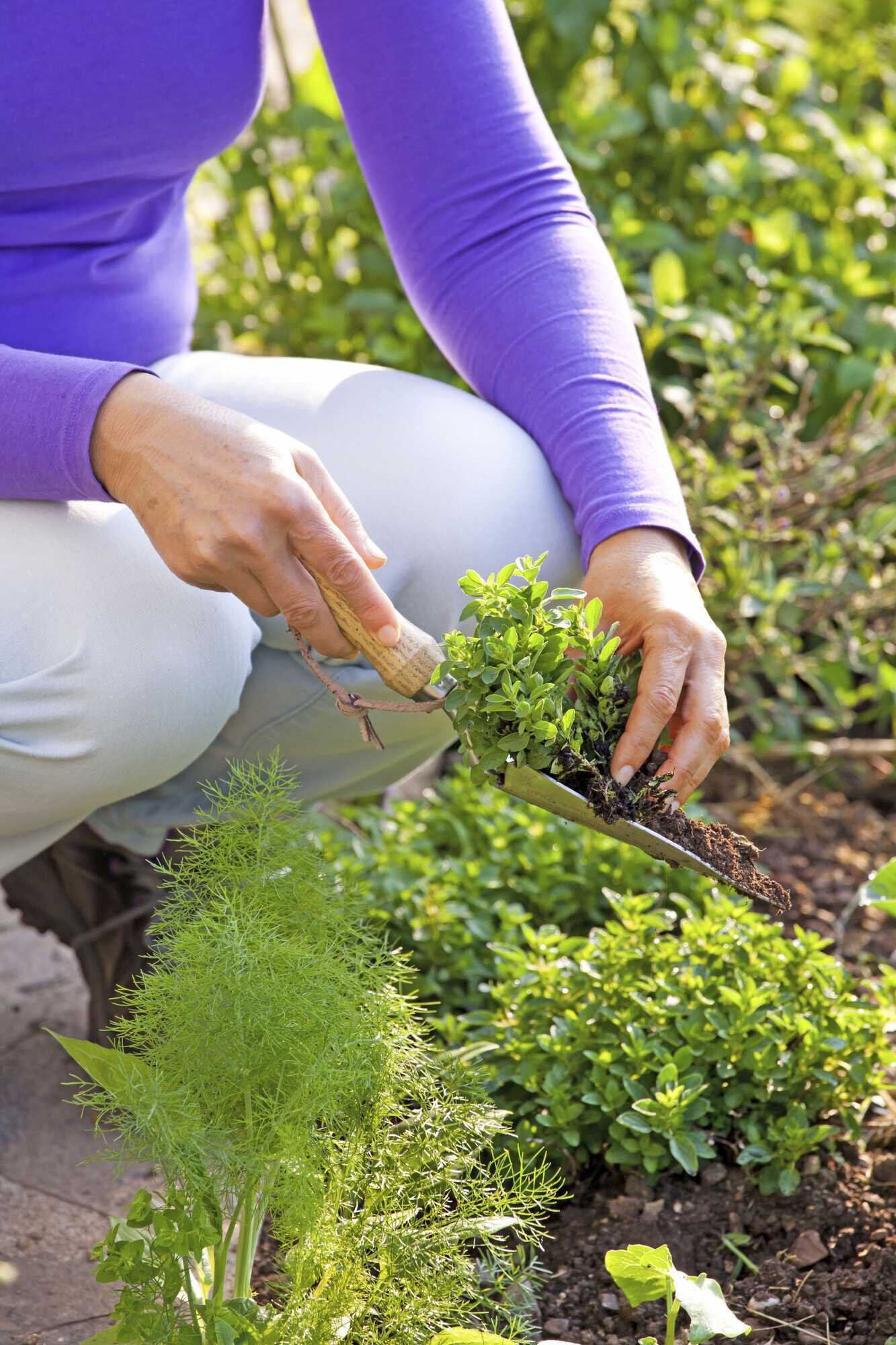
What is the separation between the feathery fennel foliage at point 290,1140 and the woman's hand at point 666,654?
0.34 meters

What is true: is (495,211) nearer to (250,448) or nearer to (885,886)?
(250,448)

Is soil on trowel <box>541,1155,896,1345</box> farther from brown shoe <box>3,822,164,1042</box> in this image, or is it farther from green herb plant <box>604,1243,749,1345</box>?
brown shoe <box>3,822,164,1042</box>

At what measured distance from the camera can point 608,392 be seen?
155 cm

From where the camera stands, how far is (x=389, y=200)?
1716 mm

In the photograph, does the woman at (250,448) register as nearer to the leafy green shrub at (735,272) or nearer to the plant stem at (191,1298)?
the plant stem at (191,1298)

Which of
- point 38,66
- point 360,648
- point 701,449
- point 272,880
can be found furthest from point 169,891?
point 701,449

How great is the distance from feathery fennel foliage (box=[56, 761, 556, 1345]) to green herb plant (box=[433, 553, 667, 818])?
0.84ft

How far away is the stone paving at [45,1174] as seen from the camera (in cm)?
141

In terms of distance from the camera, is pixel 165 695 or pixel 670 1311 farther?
pixel 165 695

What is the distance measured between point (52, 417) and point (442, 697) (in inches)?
18.4

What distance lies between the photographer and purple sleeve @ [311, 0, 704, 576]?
5.18 feet

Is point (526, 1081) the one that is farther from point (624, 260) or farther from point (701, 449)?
point (624, 260)

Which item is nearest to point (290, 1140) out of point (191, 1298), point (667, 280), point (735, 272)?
point (191, 1298)

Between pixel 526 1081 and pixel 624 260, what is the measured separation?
5.19 feet
